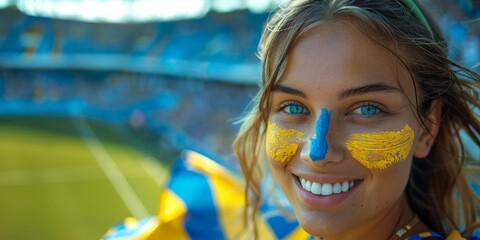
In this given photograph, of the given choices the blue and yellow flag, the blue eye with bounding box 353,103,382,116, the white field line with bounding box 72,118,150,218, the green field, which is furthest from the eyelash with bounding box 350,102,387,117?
the white field line with bounding box 72,118,150,218

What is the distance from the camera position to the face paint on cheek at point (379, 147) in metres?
1.25

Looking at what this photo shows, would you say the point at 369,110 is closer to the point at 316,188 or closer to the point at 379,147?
the point at 379,147

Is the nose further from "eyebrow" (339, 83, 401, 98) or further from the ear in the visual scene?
the ear

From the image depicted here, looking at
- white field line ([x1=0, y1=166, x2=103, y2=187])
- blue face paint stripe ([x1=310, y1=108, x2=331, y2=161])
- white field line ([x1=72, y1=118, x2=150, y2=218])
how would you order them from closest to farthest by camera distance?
blue face paint stripe ([x1=310, y1=108, x2=331, y2=161]) < white field line ([x1=72, y1=118, x2=150, y2=218]) < white field line ([x1=0, y1=166, x2=103, y2=187])

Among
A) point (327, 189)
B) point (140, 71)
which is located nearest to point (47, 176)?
point (327, 189)

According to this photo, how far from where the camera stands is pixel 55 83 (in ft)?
87.1

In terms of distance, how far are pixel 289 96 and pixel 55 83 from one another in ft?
89.3

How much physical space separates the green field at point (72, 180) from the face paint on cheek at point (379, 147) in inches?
291

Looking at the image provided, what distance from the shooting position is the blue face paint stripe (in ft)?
3.99

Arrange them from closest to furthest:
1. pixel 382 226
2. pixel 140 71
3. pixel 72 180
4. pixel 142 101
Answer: pixel 382 226
pixel 72 180
pixel 142 101
pixel 140 71

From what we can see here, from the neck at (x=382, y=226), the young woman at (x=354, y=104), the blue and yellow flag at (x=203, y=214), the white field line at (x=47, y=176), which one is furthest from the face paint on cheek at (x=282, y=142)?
the white field line at (x=47, y=176)

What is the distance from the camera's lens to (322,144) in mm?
1216

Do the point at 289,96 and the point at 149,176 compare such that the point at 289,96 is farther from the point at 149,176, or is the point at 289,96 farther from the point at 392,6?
the point at 149,176

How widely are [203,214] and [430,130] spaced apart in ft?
3.34
